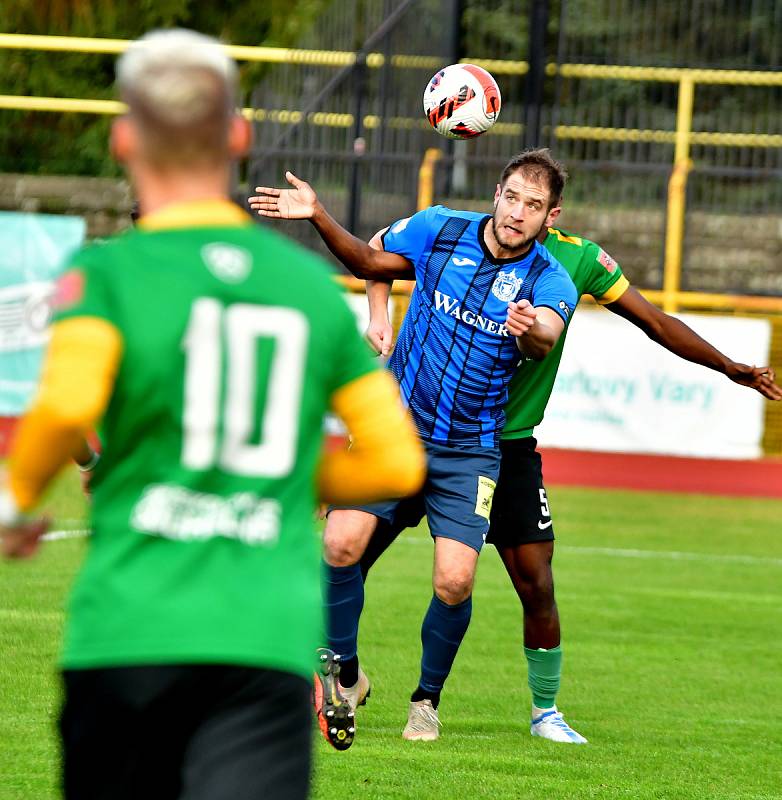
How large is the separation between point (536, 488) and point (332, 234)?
1.30m

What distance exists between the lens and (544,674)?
21.5ft

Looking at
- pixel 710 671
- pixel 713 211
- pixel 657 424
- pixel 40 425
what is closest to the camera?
pixel 40 425

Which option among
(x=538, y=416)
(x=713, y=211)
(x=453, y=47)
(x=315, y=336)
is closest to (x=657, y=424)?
(x=713, y=211)

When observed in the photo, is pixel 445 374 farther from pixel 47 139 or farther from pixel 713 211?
pixel 47 139

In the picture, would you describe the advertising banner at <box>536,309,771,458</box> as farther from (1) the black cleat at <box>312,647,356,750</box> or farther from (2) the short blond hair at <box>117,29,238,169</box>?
(2) the short blond hair at <box>117,29,238,169</box>

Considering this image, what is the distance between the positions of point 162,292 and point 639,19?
2182 centimetres

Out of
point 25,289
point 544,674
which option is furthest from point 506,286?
point 25,289

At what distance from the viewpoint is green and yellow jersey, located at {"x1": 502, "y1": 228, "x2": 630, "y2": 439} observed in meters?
6.53

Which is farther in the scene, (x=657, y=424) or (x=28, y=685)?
(x=657, y=424)

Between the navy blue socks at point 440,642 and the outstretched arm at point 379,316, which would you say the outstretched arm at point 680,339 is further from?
the navy blue socks at point 440,642

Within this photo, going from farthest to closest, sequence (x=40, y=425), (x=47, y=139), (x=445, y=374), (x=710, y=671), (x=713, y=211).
→ 1. (x=47, y=139)
2. (x=713, y=211)
3. (x=710, y=671)
4. (x=445, y=374)
5. (x=40, y=425)

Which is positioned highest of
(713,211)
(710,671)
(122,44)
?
(122,44)

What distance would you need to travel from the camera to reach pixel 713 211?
18.8 meters

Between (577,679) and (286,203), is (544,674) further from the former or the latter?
(286,203)
